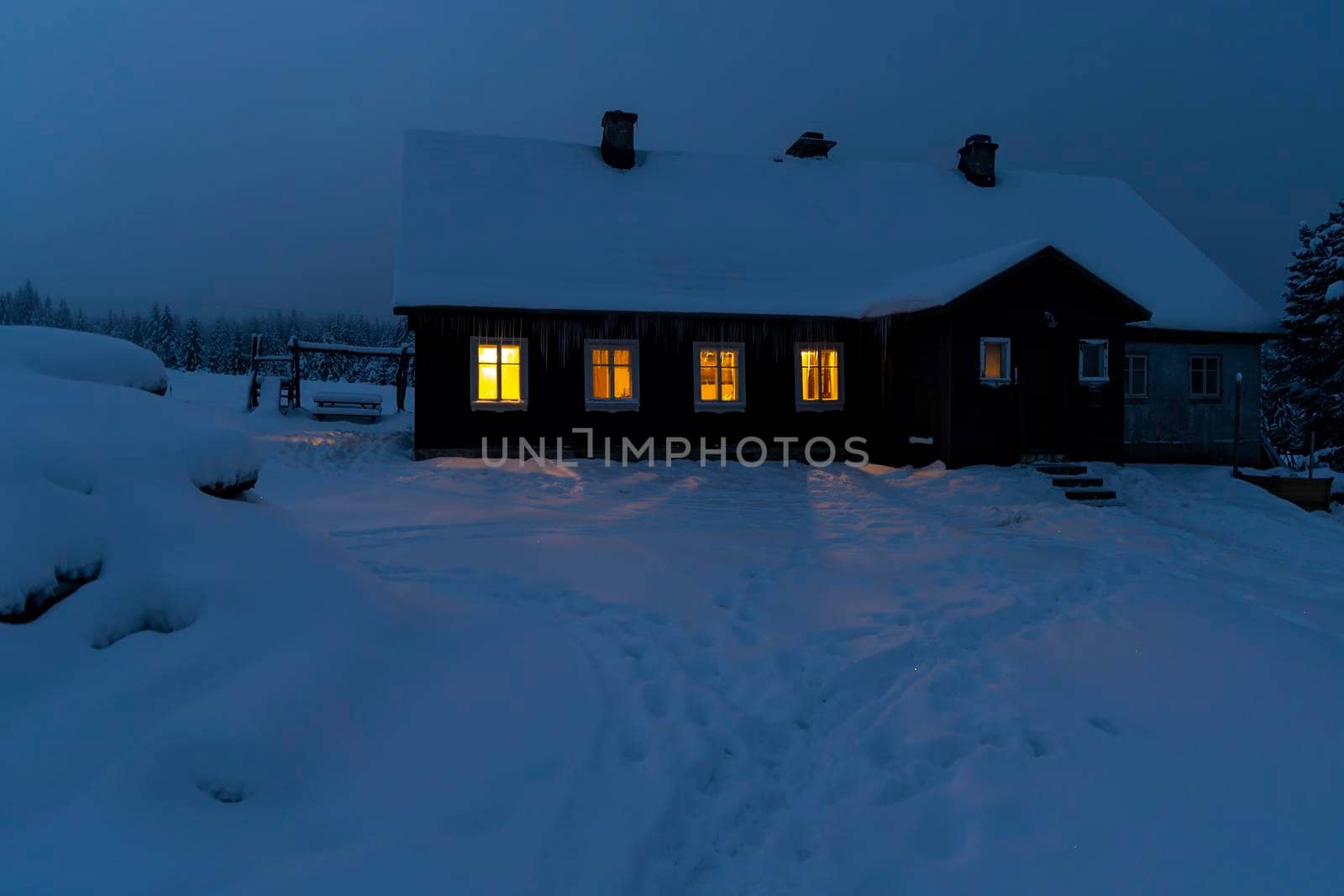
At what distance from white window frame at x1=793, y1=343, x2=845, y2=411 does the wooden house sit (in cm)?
4

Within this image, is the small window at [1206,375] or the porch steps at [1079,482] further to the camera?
the small window at [1206,375]

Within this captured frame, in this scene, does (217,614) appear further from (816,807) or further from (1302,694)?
(1302,694)

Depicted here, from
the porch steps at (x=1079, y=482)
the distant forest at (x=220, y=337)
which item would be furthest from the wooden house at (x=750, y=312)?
the distant forest at (x=220, y=337)

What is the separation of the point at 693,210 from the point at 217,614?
52.9ft

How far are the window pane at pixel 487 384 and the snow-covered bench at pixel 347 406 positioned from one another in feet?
24.9

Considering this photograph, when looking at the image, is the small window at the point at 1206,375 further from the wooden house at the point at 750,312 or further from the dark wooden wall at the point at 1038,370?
the dark wooden wall at the point at 1038,370

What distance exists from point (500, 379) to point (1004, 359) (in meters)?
9.75

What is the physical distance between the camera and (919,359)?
48.7ft

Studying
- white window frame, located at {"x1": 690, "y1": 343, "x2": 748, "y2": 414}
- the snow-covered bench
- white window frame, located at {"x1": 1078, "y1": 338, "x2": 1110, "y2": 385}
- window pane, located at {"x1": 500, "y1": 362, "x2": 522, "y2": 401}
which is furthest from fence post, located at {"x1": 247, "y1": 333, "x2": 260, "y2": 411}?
white window frame, located at {"x1": 1078, "y1": 338, "x2": 1110, "y2": 385}

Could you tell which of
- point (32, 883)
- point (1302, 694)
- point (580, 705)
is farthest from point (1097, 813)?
point (32, 883)

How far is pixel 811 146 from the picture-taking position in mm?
20766

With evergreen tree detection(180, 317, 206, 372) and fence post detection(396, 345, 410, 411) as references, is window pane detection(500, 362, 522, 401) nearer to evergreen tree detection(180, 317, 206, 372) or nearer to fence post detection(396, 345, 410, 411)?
fence post detection(396, 345, 410, 411)

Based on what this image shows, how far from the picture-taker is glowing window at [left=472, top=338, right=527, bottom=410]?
14.8 m

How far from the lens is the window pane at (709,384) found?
52.1 feet
